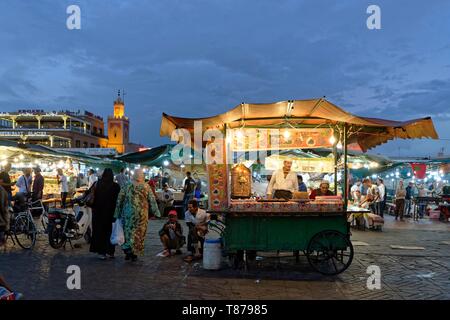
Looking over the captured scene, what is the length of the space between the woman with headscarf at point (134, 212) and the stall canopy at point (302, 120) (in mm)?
1220

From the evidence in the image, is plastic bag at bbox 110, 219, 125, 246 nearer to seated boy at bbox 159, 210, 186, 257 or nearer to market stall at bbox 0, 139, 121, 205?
seated boy at bbox 159, 210, 186, 257

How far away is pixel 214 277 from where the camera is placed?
22.5 feet

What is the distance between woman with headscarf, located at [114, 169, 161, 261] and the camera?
803 centimetres

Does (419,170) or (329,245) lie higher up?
(419,170)

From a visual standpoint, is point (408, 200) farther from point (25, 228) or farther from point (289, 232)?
point (25, 228)

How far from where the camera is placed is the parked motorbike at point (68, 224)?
911 centimetres

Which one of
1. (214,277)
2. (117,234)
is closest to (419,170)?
(214,277)

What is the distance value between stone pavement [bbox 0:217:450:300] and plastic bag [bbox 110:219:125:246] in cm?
38

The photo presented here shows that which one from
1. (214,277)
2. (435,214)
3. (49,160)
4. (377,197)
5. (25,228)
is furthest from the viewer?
(49,160)

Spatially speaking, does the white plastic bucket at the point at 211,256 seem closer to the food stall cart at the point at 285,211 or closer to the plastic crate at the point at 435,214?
the food stall cart at the point at 285,211

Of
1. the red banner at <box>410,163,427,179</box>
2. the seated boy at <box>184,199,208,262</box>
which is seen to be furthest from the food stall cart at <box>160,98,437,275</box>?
the red banner at <box>410,163,427,179</box>

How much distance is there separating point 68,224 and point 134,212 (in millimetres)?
2176
